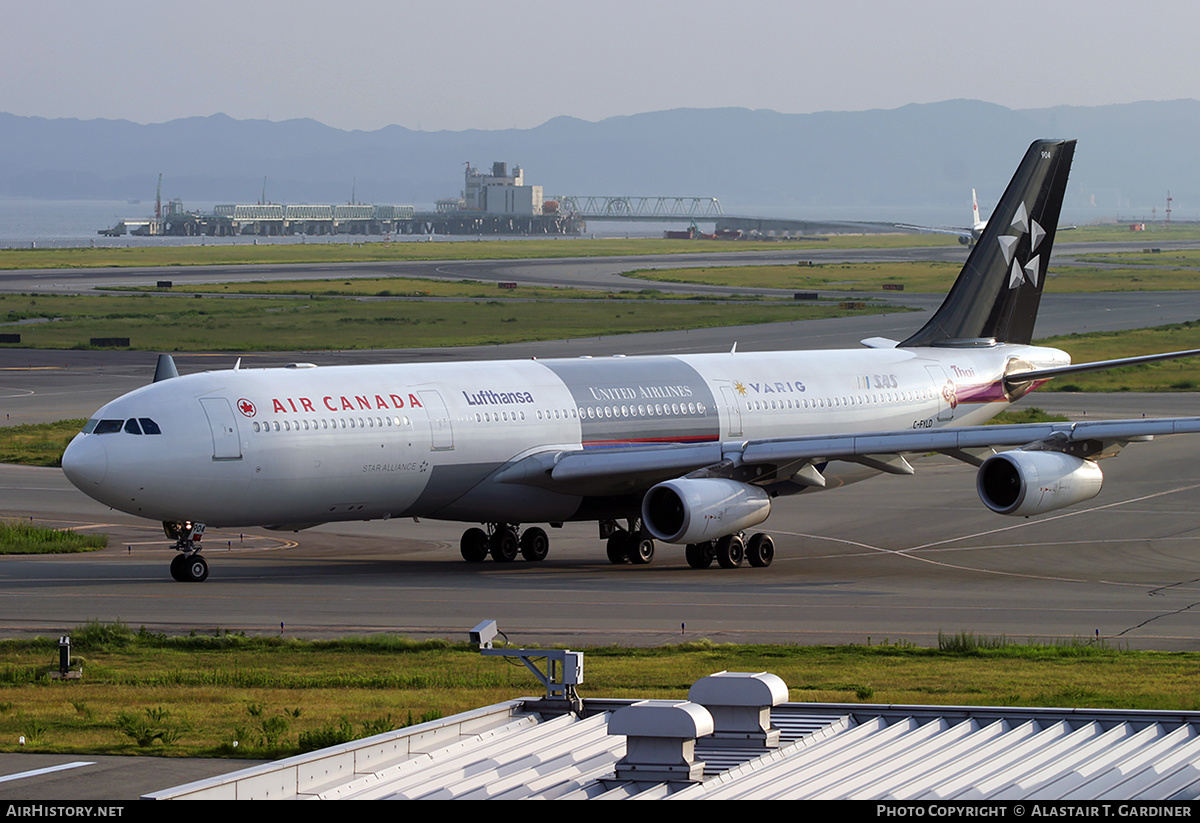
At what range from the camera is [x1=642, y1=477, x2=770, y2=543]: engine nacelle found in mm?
37375

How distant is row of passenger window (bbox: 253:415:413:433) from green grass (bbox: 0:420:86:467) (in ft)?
76.1

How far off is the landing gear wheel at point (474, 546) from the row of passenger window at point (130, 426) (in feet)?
30.1

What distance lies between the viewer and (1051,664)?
88.7ft

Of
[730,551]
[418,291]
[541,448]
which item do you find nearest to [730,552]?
[730,551]

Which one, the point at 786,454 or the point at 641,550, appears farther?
the point at 641,550

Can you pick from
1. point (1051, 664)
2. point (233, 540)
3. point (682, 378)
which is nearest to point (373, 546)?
point (233, 540)

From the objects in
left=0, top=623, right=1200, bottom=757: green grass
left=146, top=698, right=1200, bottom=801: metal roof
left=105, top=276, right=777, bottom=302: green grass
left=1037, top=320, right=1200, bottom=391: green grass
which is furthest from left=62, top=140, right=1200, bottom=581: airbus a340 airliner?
left=105, top=276, right=777, bottom=302: green grass

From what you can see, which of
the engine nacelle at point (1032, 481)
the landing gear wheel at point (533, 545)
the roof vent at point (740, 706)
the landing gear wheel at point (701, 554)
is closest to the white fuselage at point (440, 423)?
the landing gear wheel at point (533, 545)

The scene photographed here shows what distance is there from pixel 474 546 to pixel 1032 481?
13.8 meters

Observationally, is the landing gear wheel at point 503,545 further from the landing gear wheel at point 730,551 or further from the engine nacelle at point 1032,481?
the engine nacelle at point 1032,481

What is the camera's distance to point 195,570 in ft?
121

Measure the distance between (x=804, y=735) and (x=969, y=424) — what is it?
34761 millimetres

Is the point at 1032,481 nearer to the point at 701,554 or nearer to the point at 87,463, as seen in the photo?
the point at 701,554
